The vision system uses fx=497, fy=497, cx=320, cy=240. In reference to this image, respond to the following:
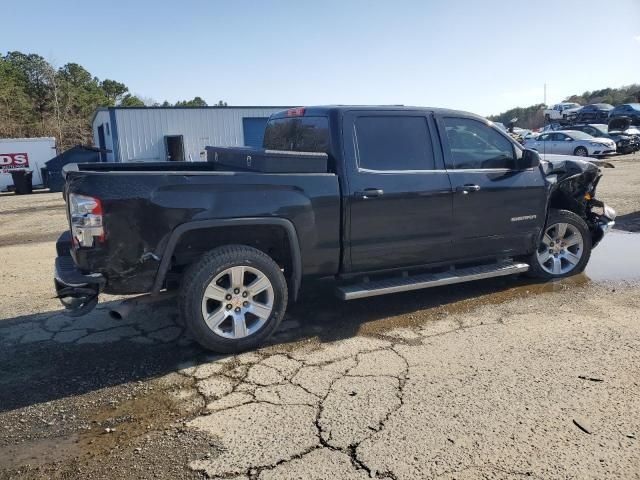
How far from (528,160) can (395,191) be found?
5.72ft

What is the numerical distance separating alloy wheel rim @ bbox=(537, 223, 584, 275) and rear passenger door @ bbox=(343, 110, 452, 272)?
5.33 feet

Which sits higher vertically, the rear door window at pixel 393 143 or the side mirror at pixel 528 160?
the rear door window at pixel 393 143

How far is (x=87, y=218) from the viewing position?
3.58m

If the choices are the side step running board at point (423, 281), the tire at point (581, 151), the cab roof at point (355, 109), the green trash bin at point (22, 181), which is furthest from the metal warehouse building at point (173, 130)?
the side step running board at point (423, 281)

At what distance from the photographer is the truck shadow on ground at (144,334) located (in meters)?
3.69

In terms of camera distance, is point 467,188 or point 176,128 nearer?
point 467,188

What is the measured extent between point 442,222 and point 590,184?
8.47 feet

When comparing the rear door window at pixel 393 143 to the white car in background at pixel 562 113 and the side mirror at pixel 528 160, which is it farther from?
the white car in background at pixel 562 113

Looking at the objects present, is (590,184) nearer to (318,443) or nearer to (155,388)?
(318,443)

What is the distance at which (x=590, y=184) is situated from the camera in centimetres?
617

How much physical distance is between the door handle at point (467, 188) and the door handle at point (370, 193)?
911 mm

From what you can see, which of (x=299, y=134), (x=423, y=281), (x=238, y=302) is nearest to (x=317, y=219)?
(x=238, y=302)

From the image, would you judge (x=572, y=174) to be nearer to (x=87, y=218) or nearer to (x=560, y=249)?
(x=560, y=249)

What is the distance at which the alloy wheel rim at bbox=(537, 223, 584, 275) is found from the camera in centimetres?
584
